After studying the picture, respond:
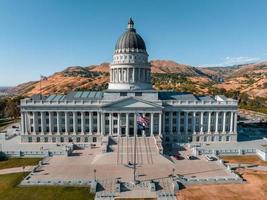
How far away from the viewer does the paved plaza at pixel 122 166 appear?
187 ft

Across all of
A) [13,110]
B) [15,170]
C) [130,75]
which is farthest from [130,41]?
[13,110]

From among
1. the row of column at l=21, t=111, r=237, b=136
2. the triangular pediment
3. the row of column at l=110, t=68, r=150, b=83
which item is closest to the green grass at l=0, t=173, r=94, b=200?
the row of column at l=21, t=111, r=237, b=136

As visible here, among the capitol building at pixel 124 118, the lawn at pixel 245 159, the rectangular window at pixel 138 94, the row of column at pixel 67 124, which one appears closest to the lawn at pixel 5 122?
the row of column at pixel 67 124

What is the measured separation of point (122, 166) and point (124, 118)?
2294 cm

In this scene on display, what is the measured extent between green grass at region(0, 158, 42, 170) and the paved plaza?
452 centimetres

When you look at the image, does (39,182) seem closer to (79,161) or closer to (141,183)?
(79,161)

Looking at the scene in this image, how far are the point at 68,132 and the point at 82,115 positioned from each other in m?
7.12

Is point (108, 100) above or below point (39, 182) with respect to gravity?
above

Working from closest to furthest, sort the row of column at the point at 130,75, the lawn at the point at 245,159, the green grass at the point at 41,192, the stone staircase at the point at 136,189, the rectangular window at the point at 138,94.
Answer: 1. the green grass at the point at 41,192
2. the stone staircase at the point at 136,189
3. the lawn at the point at 245,159
4. the rectangular window at the point at 138,94
5. the row of column at the point at 130,75

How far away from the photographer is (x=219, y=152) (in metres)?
73.4

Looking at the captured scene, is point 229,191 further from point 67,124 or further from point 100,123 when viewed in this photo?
point 67,124

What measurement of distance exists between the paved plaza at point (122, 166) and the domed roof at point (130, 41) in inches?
1372

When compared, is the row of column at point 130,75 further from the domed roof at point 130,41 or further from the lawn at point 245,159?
the lawn at point 245,159

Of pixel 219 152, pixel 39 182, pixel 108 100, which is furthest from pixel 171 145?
pixel 39 182
